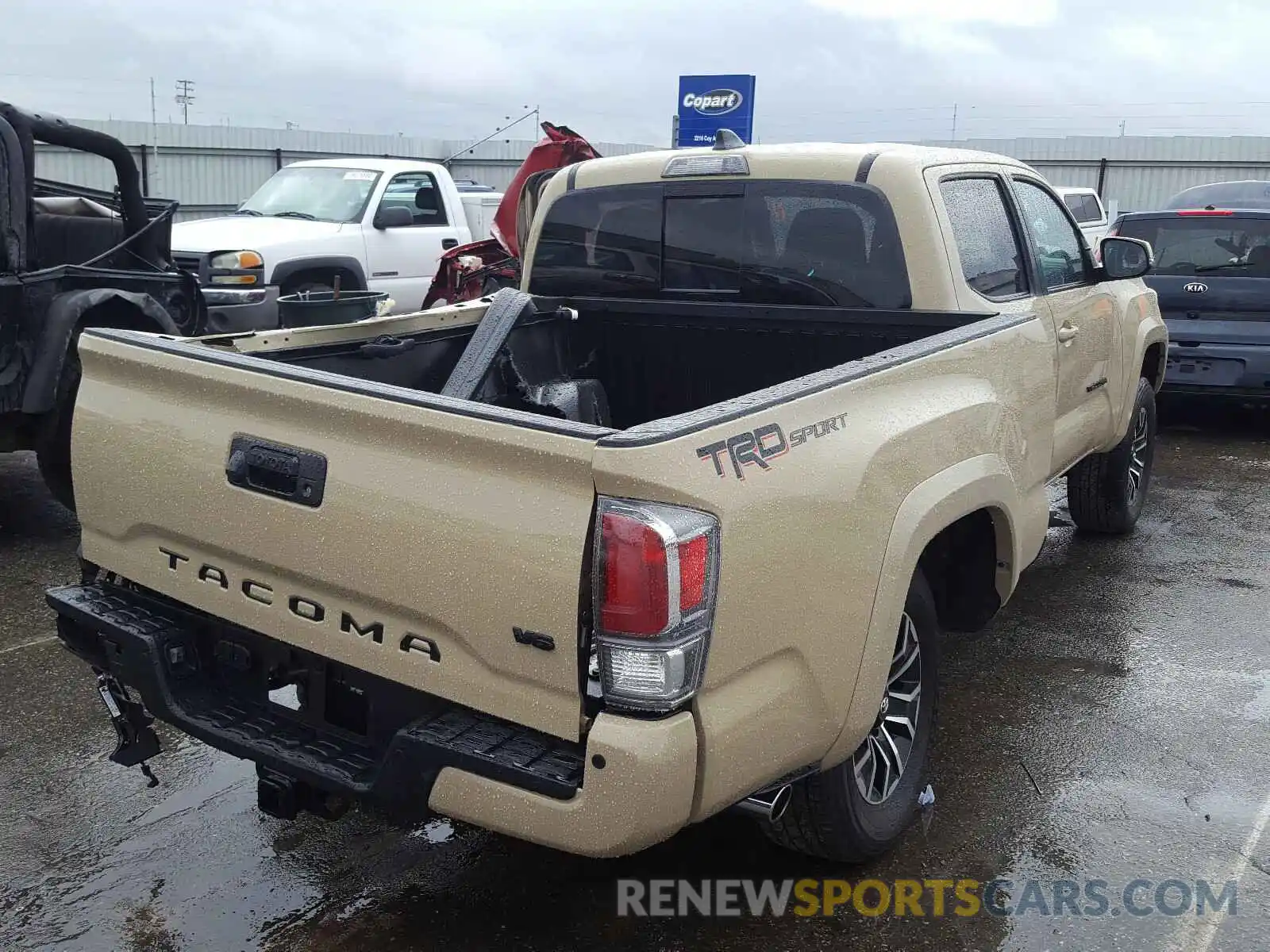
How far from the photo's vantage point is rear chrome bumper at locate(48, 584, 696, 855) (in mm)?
2404

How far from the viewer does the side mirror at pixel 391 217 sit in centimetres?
1169

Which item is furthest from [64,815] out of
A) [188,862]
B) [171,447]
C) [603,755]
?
[603,755]

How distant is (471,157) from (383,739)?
81.4ft

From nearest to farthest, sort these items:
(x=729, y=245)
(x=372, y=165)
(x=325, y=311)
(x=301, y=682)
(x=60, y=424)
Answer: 1. (x=301, y=682)
2. (x=729, y=245)
3. (x=60, y=424)
4. (x=325, y=311)
5. (x=372, y=165)

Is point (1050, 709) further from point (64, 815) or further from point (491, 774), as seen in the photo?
point (64, 815)

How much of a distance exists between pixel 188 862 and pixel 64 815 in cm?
51

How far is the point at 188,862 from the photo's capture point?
3377 mm

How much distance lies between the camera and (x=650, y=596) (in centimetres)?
236

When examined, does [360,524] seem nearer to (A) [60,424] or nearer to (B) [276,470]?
(B) [276,470]

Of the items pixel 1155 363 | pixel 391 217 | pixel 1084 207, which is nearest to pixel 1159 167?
pixel 1084 207

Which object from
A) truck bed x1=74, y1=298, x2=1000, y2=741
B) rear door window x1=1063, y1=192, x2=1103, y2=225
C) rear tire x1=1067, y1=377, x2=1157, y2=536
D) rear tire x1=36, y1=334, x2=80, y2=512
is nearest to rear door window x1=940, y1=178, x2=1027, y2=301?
truck bed x1=74, y1=298, x2=1000, y2=741

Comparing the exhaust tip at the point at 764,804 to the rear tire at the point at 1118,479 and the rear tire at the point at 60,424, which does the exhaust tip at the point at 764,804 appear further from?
the rear tire at the point at 60,424

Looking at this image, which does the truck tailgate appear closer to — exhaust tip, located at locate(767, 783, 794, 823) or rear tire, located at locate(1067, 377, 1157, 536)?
exhaust tip, located at locate(767, 783, 794, 823)

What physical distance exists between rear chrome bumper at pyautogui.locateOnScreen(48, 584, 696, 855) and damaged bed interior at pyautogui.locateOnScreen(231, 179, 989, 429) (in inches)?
44.9
